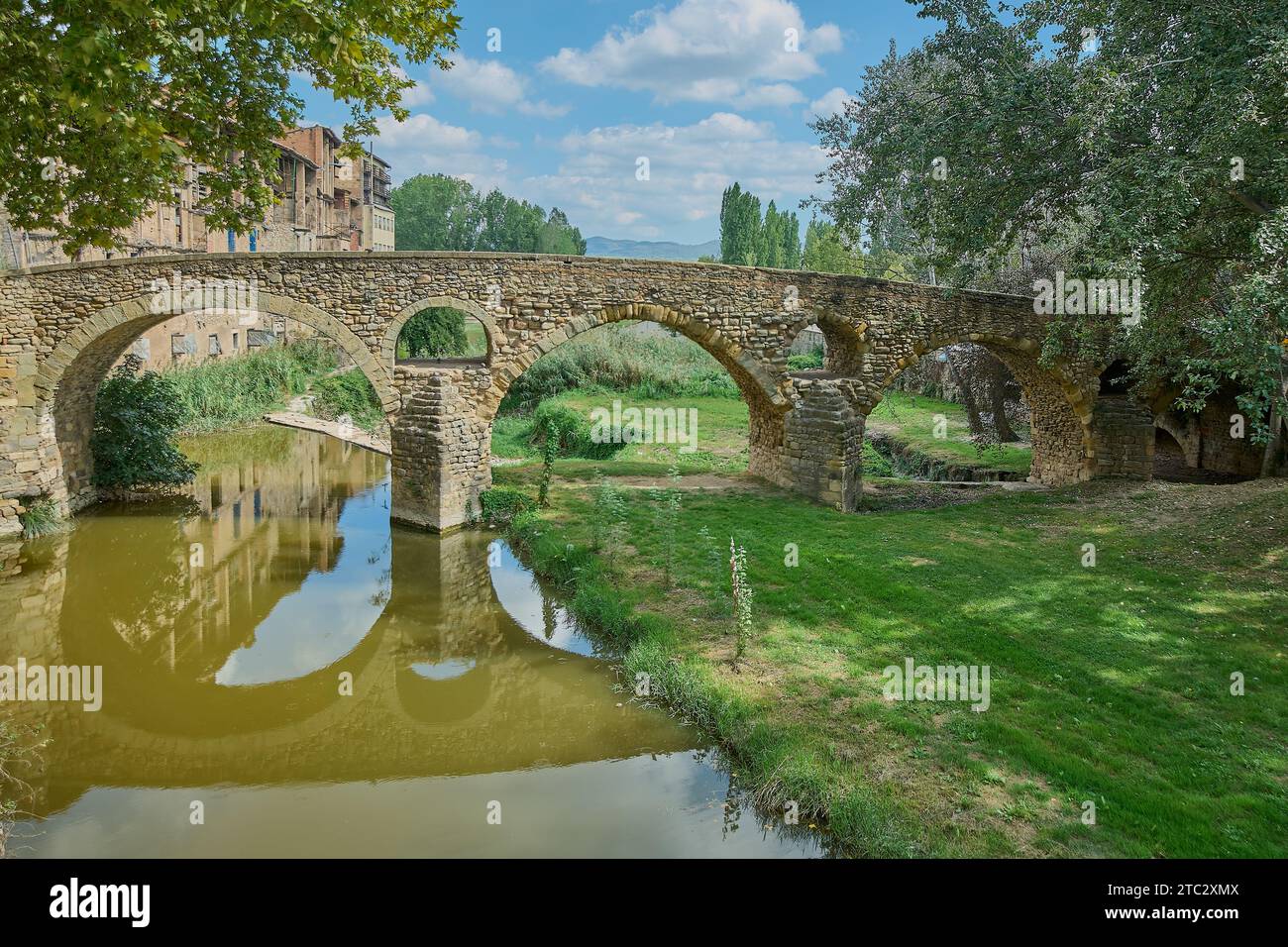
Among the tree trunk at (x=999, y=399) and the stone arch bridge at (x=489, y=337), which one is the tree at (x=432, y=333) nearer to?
the stone arch bridge at (x=489, y=337)

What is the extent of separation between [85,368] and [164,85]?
8.61 m

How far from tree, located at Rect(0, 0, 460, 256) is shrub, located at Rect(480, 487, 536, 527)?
20.2ft

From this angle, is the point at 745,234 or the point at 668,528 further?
the point at 745,234

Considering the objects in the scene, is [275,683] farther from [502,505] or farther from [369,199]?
[369,199]

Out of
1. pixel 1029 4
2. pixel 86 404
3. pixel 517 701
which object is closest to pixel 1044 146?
pixel 1029 4

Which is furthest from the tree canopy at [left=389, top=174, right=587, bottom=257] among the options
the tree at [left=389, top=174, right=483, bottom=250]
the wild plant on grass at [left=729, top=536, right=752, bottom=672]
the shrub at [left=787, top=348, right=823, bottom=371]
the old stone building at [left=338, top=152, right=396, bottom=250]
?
the wild plant on grass at [left=729, top=536, right=752, bottom=672]

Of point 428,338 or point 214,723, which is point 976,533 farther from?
point 428,338

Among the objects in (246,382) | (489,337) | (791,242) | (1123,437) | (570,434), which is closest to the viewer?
(489,337)

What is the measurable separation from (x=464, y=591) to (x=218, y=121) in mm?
6317

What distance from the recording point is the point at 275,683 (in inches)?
340

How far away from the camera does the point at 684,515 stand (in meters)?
13.6

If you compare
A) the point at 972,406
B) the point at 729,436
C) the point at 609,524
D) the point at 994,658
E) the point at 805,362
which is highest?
the point at 805,362

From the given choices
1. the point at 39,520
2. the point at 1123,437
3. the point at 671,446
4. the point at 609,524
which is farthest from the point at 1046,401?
the point at 39,520

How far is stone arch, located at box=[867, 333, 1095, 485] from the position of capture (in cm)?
1653
